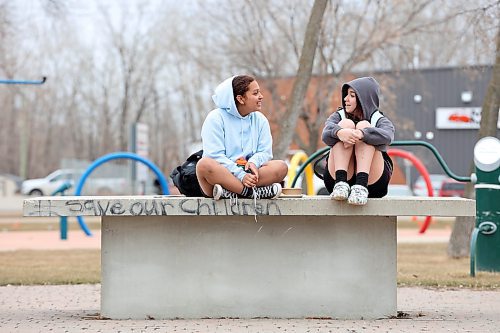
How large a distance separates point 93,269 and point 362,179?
6.37 meters

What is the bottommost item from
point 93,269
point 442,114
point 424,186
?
point 93,269

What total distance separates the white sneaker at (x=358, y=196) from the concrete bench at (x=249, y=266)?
12.5 inches

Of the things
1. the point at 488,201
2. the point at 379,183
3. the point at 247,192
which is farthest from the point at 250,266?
the point at 488,201

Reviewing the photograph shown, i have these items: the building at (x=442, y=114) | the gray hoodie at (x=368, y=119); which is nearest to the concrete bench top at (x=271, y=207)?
the gray hoodie at (x=368, y=119)

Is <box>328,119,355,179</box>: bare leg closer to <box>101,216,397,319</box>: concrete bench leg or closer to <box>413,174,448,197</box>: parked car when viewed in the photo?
<box>101,216,397,319</box>: concrete bench leg

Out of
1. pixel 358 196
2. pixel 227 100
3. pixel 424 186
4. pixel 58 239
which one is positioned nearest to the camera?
pixel 358 196

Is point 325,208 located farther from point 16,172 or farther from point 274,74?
point 16,172

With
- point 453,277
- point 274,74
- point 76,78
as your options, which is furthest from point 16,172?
point 453,277

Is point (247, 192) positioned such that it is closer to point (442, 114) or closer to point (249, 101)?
point (249, 101)

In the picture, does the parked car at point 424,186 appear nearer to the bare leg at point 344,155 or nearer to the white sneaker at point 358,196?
the bare leg at point 344,155

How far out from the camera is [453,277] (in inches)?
399

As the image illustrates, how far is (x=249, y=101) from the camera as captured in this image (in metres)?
6.61

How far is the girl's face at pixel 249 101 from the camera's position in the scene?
21.7 ft

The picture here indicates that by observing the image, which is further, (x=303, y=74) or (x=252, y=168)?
(x=303, y=74)
